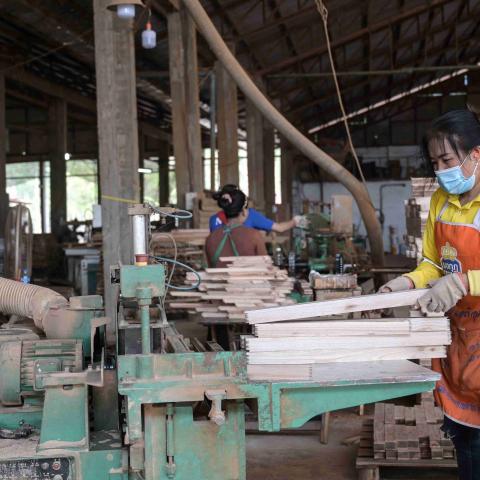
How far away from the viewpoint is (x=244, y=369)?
9.83ft

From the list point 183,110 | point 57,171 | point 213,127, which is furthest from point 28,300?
point 57,171

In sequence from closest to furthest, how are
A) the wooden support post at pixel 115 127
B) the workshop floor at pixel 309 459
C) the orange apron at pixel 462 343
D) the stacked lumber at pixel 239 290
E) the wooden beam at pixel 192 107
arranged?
the orange apron at pixel 462 343
the workshop floor at pixel 309 459
the stacked lumber at pixel 239 290
the wooden support post at pixel 115 127
the wooden beam at pixel 192 107

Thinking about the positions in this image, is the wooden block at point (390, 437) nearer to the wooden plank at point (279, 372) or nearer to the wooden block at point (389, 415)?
the wooden block at point (389, 415)

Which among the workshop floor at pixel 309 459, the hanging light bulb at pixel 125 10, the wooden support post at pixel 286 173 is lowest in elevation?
the workshop floor at pixel 309 459

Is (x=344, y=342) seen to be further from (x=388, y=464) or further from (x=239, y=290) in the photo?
(x=239, y=290)

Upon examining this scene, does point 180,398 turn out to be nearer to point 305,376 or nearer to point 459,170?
Answer: point 305,376

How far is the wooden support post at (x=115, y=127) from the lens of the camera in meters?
7.62

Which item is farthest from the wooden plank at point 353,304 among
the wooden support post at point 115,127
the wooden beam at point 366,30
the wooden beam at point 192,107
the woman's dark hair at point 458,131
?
the wooden beam at point 366,30

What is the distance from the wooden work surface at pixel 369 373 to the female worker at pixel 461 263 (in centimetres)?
24

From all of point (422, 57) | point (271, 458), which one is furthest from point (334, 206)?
point (422, 57)

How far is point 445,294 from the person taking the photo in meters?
2.98

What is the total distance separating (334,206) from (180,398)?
26.5 feet

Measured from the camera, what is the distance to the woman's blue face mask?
312cm

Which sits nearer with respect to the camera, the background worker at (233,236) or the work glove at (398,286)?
the work glove at (398,286)
